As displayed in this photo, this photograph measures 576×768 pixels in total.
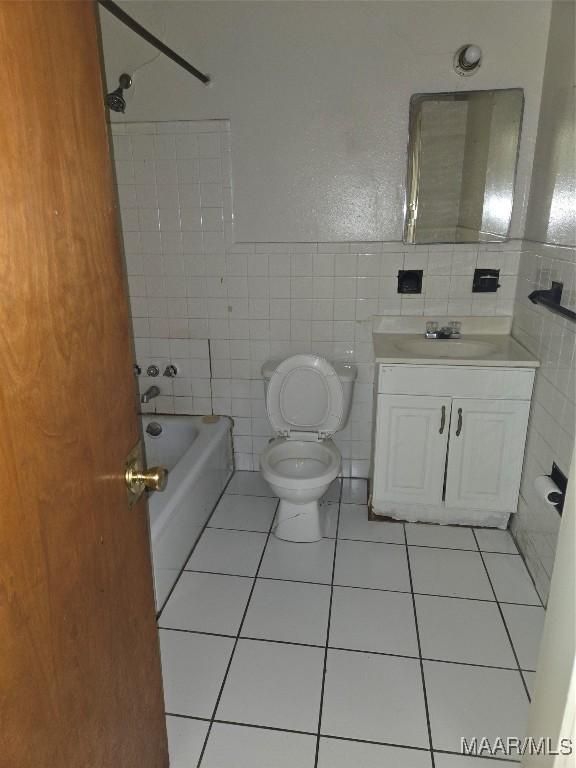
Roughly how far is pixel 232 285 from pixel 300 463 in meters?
0.98

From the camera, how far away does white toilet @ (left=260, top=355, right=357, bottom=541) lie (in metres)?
2.30

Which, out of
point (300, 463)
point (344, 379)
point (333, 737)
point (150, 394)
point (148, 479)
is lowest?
point (333, 737)

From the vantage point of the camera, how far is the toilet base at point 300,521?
2285mm

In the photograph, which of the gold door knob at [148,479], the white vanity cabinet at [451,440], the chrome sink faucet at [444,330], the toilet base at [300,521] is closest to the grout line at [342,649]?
the toilet base at [300,521]

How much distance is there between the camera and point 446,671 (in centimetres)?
164

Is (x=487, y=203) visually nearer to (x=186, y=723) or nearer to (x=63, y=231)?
(x=63, y=231)

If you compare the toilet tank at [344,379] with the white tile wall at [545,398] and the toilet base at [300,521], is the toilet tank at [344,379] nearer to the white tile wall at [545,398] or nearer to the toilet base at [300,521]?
the toilet base at [300,521]

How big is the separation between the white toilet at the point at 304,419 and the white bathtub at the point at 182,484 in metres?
0.33

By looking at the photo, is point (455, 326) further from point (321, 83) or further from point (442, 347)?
point (321, 83)

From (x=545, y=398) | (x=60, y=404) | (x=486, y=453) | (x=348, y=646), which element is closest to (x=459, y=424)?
(x=486, y=453)

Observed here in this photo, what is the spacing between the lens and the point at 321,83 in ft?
7.59

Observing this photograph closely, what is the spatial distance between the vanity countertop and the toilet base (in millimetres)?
737

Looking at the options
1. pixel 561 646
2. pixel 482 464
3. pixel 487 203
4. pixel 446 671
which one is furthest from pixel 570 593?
pixel 487 203

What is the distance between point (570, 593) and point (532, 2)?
2.39 meters
